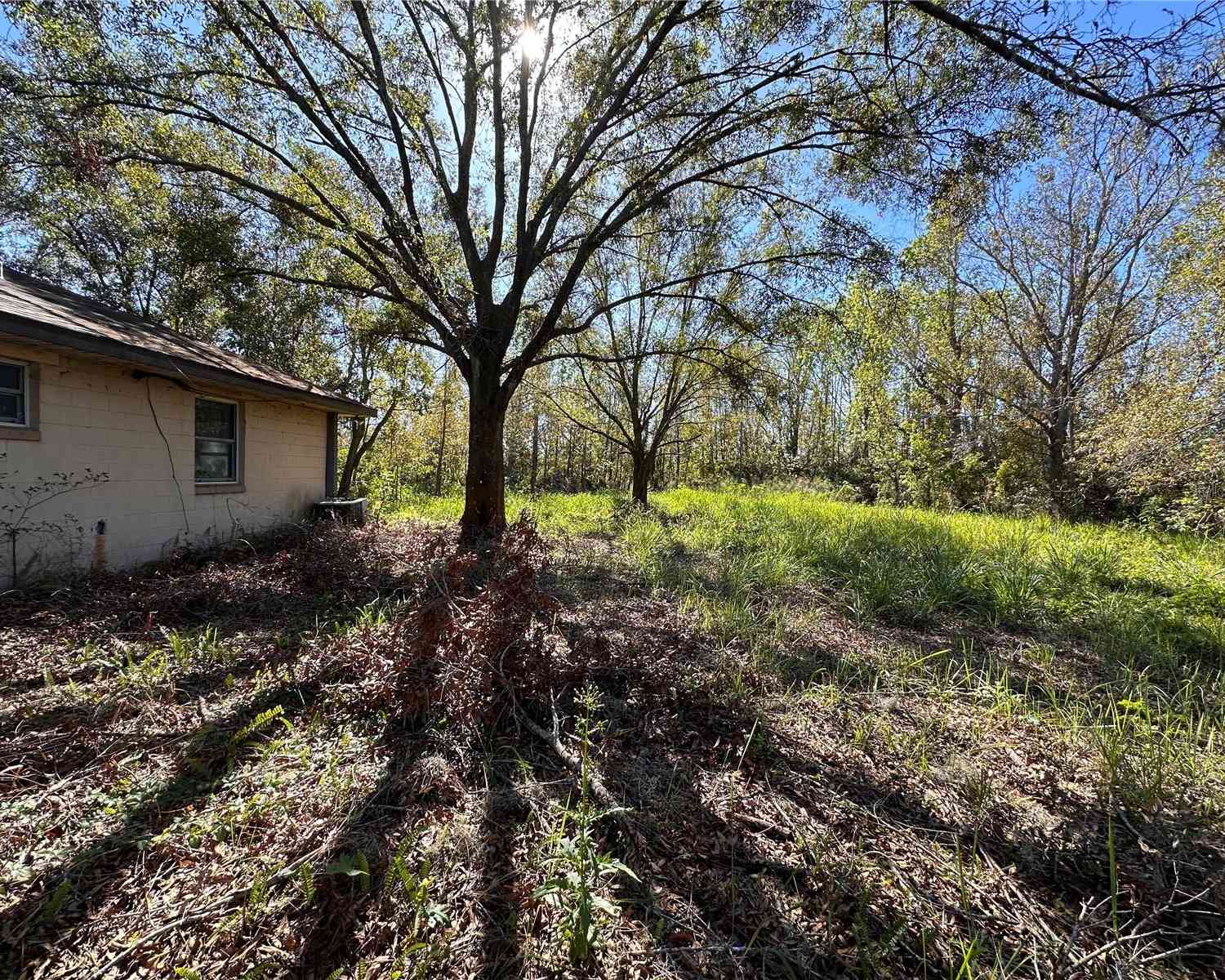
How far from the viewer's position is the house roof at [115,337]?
4.01 m

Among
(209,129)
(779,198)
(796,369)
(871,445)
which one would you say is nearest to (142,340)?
(209,129)

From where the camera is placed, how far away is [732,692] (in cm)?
287

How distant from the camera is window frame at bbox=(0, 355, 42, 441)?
4.29 meters

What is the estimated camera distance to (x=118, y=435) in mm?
5090

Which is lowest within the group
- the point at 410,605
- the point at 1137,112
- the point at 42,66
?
the point at 410,605

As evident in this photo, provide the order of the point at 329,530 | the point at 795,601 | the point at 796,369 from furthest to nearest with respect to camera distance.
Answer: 1. the point at 796,369
2. the point at 329,530
3. the point at 795,601

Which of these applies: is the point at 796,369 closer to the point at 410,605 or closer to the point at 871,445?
the point at 410,605

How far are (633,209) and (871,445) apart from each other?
16793 mm

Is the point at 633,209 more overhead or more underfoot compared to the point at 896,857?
more overhead

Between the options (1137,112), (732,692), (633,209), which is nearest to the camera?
(1137,112)

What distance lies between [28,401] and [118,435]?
0.77 metres

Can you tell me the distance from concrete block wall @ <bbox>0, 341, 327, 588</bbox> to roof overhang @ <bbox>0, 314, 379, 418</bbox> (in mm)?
348

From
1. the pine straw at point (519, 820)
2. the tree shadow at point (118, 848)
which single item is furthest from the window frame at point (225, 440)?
the tree shadow at point (118, 848)

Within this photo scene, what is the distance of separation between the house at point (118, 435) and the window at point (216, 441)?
16 millimetres
